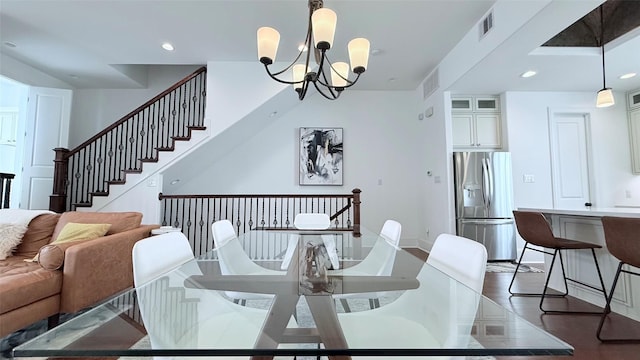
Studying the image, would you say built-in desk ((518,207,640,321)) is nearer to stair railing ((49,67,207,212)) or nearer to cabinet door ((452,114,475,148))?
cabinet door ((452,114,475,148))

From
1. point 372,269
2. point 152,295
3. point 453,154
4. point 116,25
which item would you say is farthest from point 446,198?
point 116,25

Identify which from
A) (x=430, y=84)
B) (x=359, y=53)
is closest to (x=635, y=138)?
(x=430, y=84)

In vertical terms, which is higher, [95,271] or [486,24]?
[486,24]

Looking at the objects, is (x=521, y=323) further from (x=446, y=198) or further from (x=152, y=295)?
(x=446, y=198)

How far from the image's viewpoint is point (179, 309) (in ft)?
3.26

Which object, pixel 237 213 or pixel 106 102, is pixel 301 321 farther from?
pixel 106 102

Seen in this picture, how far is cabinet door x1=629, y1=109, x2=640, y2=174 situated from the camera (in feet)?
14.4

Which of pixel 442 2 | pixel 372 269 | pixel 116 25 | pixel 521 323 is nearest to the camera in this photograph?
pixel 521 323

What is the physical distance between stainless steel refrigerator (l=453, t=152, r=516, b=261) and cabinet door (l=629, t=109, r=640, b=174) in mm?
2095

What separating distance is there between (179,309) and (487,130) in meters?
5.00

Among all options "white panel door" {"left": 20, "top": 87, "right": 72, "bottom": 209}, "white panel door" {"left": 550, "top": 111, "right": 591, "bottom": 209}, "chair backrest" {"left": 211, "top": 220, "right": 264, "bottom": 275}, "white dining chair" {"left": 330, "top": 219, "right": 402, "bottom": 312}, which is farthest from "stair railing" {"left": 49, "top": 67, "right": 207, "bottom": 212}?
"white panel door" {"left": 550, "top": 111, "right": 591, "bottom": 209}

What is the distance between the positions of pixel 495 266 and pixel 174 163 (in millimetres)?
4867

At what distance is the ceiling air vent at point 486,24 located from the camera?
116 inches

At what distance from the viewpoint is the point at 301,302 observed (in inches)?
40.1
